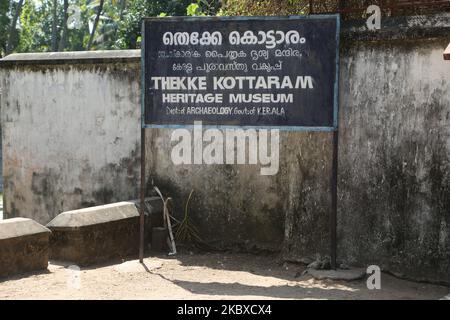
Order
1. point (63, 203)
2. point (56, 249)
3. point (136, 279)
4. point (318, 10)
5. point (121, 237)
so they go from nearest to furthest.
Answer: point (136, 279), point (56, 249), point (121, 237), point (318, 10), point (63, 203)

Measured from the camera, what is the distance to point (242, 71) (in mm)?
7121

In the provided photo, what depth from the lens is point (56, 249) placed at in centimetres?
742

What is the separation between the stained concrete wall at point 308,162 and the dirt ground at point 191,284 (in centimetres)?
42

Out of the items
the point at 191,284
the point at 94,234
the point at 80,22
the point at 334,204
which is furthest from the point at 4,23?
the point at 334,204

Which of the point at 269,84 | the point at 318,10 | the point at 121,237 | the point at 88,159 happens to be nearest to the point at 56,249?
the point at 121,237

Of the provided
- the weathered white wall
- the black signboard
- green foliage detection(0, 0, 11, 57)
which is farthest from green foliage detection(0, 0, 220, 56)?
the black signboard

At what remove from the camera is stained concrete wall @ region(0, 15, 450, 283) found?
22.1 ft

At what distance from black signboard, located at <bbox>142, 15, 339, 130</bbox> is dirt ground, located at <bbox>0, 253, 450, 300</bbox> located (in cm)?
158

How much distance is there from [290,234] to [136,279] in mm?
1822

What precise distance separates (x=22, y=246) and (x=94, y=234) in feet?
3.11

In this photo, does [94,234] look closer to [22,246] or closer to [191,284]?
[22,246]

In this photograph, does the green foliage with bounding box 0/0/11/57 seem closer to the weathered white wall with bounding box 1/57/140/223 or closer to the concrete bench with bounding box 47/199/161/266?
the weathered white wall with bounding box 1/57/140/223

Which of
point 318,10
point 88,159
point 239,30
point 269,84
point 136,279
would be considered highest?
point 318,10
